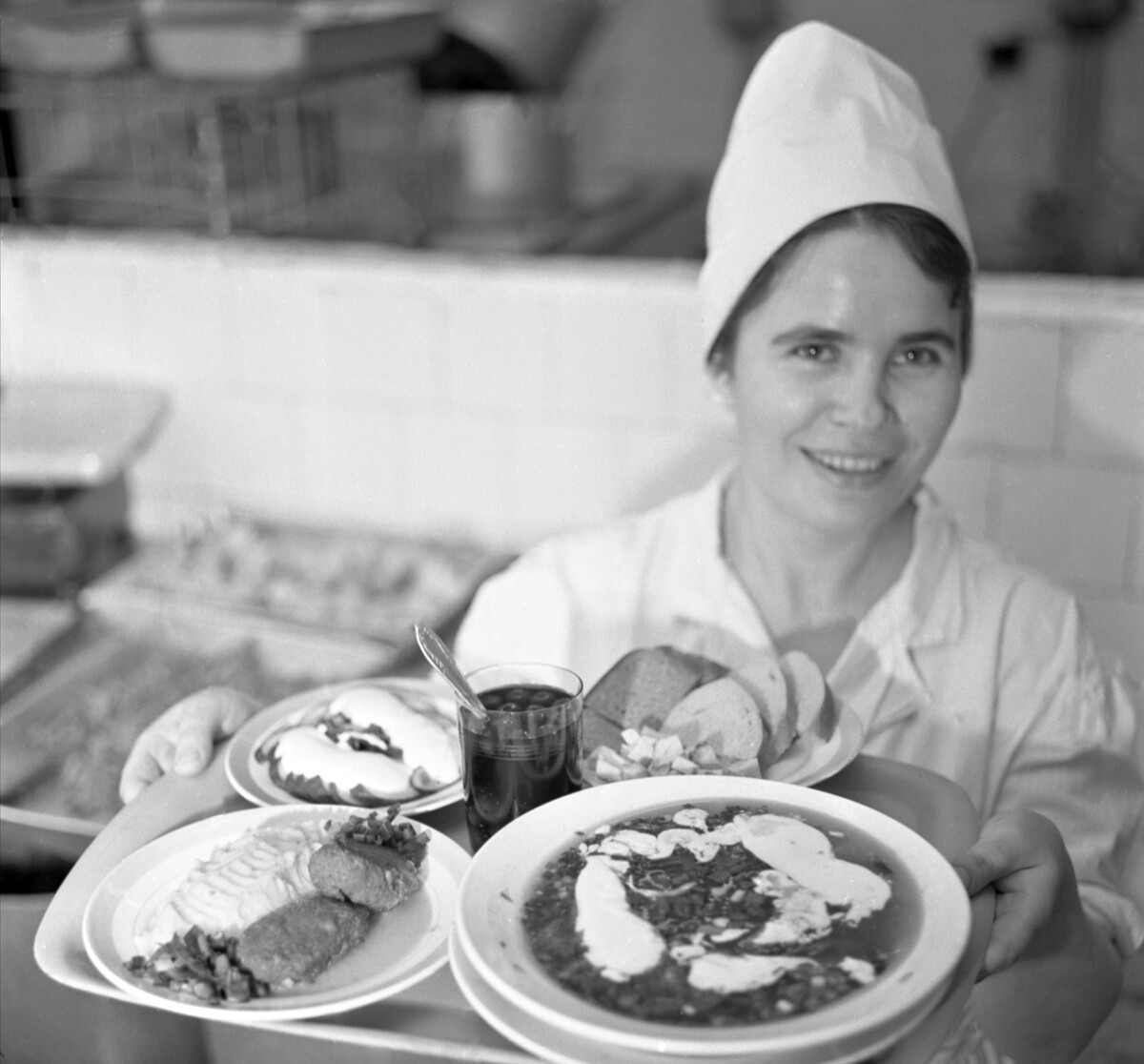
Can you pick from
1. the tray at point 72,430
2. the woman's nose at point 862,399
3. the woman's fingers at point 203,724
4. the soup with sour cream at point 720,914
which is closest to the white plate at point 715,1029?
the soup with sour cream at point 720,914

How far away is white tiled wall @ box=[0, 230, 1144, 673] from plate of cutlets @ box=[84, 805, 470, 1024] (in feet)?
4.14

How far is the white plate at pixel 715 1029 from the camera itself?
0.58 m

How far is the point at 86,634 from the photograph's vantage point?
194 cm

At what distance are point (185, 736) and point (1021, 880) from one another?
53 centimetres

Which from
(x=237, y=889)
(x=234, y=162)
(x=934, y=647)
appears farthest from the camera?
(x=234, y=162)

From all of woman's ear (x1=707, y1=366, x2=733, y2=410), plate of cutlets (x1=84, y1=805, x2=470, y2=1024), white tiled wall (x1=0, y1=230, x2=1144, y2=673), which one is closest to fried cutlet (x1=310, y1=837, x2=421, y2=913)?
plate of cutlets (x1=84, y1=805, x2=470, y2=1024)

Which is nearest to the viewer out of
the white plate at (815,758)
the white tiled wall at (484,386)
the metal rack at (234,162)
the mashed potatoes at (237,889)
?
the mashed potatoes at (237,889)

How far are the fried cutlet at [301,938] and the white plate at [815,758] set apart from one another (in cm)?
17

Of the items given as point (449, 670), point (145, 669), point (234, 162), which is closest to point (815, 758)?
point (449, 670)

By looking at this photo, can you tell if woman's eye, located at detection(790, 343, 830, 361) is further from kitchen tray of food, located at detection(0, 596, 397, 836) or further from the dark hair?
kitchen tray of food, located at detection(0, 596, 397, 836)

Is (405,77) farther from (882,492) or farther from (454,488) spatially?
(882,492)

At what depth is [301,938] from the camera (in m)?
0.66

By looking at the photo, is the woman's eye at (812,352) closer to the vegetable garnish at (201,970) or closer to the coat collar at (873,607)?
the coat collar at (873,607)

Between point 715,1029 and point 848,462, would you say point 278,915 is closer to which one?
point 715,1029
